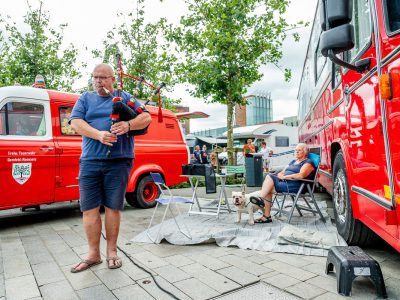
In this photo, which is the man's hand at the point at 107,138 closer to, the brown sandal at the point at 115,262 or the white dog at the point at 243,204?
the brown sandal at the point at 115,262

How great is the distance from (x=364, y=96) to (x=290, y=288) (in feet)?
5.68

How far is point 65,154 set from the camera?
561 centimetres

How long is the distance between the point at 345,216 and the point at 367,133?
1417mm

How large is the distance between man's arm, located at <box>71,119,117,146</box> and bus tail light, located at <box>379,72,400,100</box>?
2.20 meters

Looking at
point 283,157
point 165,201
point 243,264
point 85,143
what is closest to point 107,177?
point 85,143

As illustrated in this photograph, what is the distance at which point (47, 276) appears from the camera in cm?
312

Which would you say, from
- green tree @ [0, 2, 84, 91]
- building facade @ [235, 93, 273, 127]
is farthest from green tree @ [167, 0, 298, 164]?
building facade @ [235, 93, 273, 127]

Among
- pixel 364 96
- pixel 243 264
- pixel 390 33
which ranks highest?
pixel 390 33

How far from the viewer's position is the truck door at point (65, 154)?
5543mm

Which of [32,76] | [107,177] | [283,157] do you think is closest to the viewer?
[107,177]

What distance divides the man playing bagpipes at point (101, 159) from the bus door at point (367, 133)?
6.66ft

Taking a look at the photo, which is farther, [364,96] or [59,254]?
[59,254]

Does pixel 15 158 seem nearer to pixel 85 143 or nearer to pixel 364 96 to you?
pixel 85 143

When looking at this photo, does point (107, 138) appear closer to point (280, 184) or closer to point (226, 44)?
point (280, 184)
